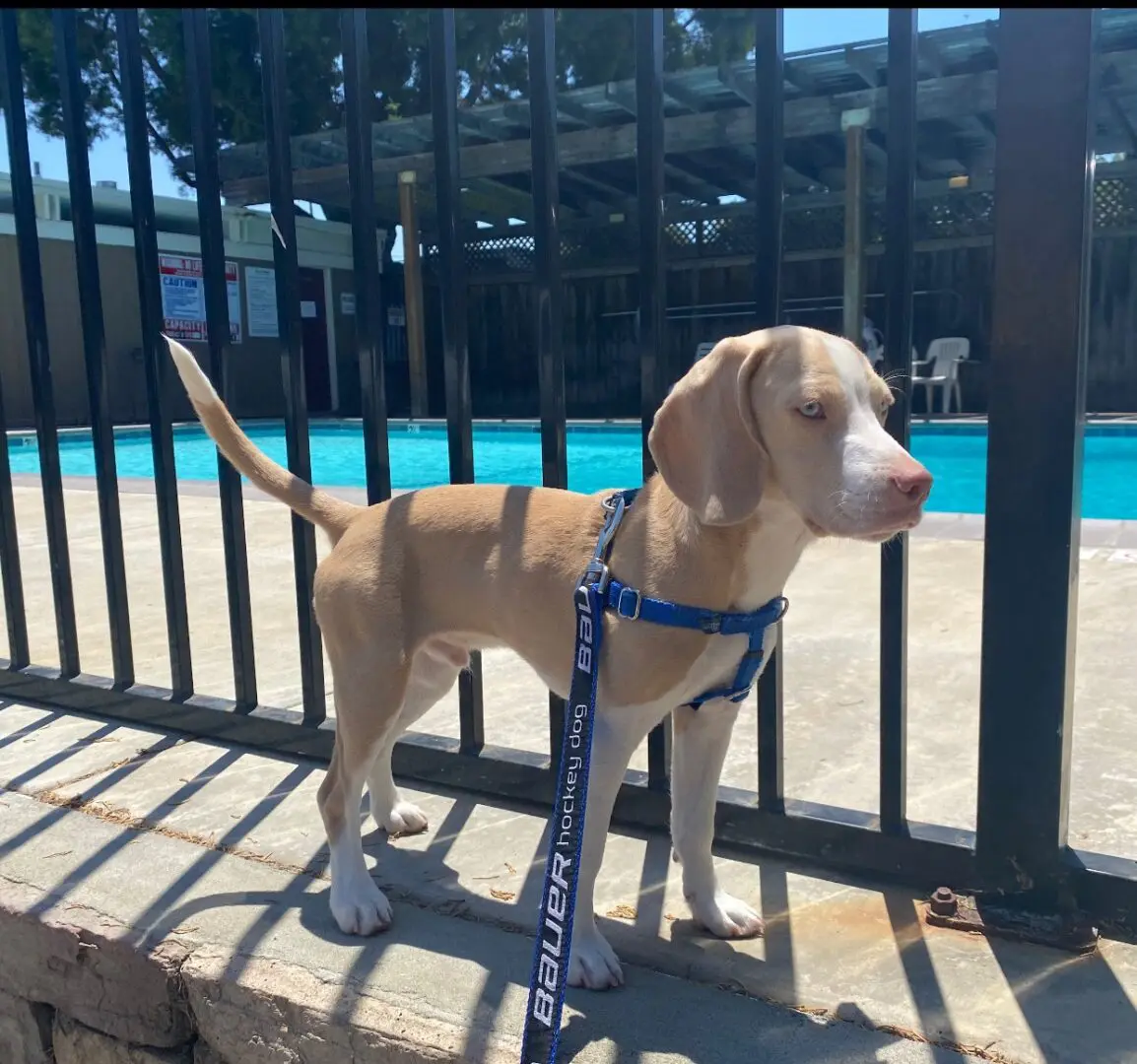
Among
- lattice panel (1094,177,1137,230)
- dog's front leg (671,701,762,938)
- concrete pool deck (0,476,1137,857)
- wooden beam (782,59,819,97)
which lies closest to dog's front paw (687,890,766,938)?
dog's front leg (671,701,762,938)

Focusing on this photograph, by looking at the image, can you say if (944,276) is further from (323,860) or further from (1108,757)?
(323,860)

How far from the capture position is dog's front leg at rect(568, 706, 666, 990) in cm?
195

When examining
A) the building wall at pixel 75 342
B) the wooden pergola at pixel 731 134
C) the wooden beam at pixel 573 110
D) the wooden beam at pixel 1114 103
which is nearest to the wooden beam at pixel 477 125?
the wooden pergola at pixel 731 134

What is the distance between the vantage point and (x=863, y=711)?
334 centimetres

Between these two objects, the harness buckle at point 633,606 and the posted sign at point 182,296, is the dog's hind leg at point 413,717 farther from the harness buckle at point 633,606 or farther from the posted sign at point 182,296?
the posted sign at point 182,296

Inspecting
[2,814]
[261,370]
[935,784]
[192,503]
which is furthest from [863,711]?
[261,370]

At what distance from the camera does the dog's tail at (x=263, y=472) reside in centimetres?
257

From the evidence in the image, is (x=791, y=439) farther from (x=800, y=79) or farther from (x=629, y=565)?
(x=800, y=79)

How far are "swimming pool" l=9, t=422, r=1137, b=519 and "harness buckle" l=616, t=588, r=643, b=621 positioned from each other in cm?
846

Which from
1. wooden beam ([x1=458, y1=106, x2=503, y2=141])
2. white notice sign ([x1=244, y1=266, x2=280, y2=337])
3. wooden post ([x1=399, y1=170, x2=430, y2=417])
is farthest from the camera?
white notice sign ([x1=244, y1=266, x2=280, y2=337])

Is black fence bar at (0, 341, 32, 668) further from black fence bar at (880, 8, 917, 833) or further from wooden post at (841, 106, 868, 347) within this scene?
wooden post at (841, 106, 868, 347)

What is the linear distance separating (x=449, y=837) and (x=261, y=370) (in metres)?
21.5

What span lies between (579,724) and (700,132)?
498 inches

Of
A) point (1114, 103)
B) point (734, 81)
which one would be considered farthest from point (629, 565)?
point (1114, 103)
